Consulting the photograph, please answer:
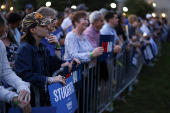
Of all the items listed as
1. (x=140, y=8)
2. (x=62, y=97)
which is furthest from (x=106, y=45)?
(x=140, y=8)

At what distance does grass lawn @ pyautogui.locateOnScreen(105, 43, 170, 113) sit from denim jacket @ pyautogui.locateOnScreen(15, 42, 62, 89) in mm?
2868

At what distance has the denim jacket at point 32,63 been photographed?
2461mm

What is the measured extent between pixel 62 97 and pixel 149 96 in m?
4.19

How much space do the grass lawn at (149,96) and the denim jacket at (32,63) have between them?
287 cm

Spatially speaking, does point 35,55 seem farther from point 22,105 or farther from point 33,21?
point 22,105

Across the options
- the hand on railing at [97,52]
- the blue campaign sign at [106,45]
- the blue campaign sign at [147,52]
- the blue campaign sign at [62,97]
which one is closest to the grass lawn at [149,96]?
the blue campaign sign at [147,52]

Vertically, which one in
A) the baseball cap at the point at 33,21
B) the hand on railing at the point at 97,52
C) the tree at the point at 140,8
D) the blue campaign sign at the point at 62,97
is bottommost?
the blue campaign sign at the point at 62,97

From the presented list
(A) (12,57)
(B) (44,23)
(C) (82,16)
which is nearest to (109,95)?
(C) (82,16)

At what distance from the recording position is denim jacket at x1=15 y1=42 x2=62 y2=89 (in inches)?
96.9

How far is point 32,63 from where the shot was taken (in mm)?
2613

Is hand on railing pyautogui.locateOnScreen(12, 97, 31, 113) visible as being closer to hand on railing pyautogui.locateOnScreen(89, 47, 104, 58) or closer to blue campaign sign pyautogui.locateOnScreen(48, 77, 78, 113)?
blue campaign sign pyautogui.locateOnScreen(48, 77, 78, 113)

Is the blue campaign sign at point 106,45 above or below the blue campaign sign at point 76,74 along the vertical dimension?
above

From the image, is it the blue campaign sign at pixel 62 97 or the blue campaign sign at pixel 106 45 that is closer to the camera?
the blue campaign sign at pixel 62 97

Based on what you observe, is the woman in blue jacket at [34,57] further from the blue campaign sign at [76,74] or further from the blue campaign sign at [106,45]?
the blue campaign sign at [106,45]
